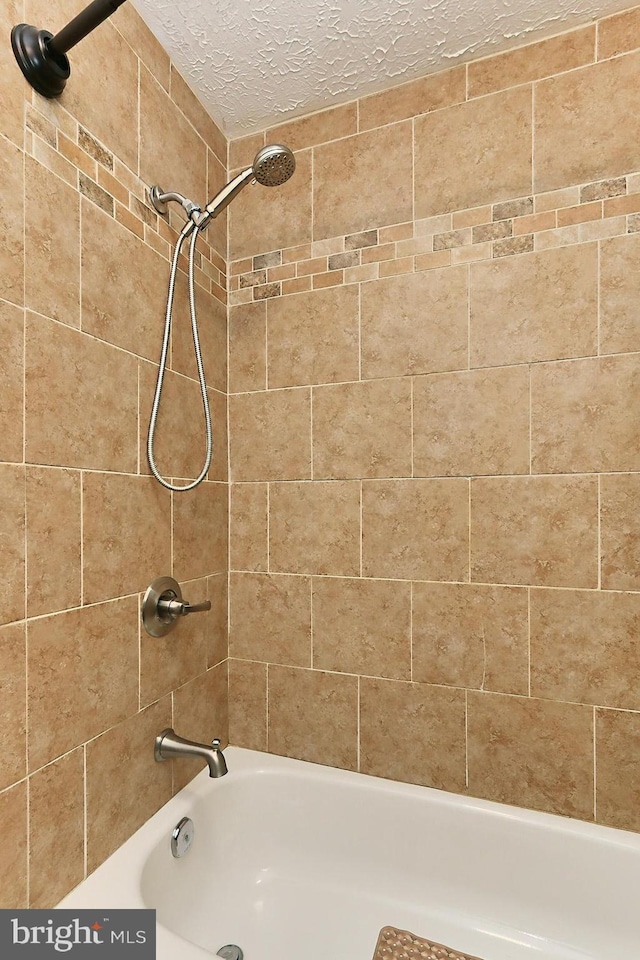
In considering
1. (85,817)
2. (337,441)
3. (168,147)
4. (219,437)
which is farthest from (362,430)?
(85,817)

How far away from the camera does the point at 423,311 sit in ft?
4.88

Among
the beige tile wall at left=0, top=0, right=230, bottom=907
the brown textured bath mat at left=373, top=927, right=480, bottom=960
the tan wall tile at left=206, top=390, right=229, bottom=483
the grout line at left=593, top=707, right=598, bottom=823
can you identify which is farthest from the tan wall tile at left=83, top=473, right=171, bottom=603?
the grout line at left=593, top=707, right=598, bottom=823

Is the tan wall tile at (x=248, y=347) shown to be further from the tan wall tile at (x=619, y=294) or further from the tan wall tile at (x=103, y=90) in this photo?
the tan wall tile at (x=619, y=294)

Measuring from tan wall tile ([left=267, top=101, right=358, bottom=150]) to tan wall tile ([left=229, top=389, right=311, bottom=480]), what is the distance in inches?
30.2

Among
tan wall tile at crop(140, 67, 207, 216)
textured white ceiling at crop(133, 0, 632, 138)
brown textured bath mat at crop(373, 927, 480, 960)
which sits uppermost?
textured white ceiling at crop(133, 0, 632, 138)

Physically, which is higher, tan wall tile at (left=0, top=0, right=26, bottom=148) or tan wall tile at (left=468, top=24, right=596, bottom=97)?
tan wall tile at (left=468, top=24, right=596, bottom=97)

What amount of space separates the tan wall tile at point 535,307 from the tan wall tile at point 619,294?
0.07 feet

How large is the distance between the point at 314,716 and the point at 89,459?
3.24 ft

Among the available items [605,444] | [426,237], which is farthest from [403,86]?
[605,444]

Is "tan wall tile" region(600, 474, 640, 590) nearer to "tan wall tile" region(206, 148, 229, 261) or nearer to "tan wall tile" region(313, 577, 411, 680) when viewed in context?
"tan wall tile" region(313, 577, 411, 680)

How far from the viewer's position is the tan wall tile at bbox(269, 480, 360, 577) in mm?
1556

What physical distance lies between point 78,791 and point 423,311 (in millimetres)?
1406

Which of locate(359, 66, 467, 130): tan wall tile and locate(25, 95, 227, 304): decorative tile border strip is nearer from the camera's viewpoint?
locate(25, 95, 227, 304): decorative tile border strip

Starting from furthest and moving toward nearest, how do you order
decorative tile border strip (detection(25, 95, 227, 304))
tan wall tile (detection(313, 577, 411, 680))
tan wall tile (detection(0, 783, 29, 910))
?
tan wall tile (detection(313, 577, 411, 680)) < decorative tile border strip (detection(25, 95, 227, 304)) < tan wall tile (detection(0, 783, 29, 910))
